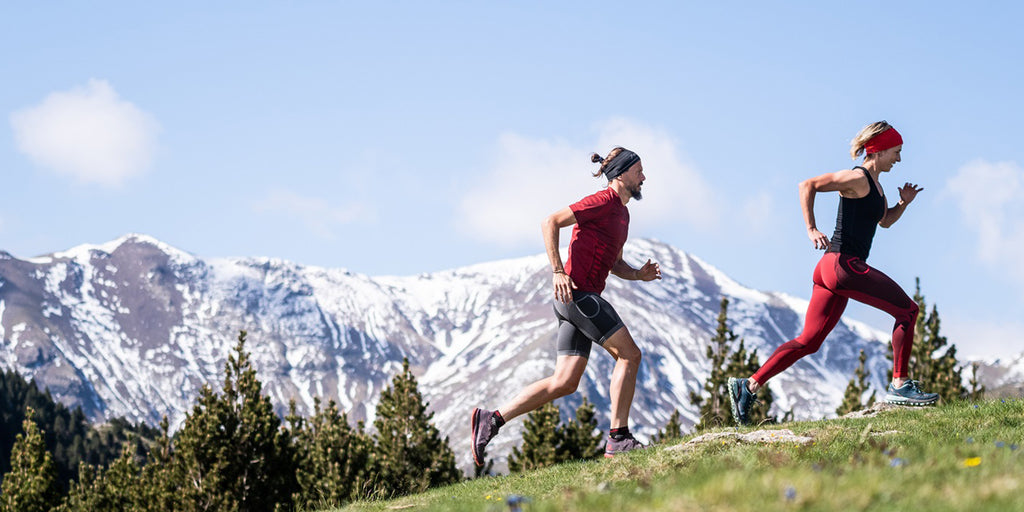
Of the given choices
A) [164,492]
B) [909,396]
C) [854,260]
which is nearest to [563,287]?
[854,260]

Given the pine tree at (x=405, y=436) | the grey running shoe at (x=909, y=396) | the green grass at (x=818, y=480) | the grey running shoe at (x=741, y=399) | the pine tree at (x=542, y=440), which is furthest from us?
the pine tree at (x=542, y=440)

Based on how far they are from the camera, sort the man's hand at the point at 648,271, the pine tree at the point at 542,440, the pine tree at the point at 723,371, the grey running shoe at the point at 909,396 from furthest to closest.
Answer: the pine tree at the point at 542,440, the pine tree at the point at 723,371, the grey running shoe at the point at 909,396, the man's hand at the point at 648,271

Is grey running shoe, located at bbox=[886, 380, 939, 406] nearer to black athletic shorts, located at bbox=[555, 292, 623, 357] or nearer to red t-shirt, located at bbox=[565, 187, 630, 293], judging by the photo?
black athletic shorts, located at bbox=[555, 292, 623, 357]

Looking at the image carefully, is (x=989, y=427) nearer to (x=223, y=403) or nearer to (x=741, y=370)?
(x=223, y=403)

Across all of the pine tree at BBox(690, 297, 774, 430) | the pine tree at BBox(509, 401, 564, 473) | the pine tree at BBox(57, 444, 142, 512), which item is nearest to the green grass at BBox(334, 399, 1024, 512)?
the pine tree at BBox(690, 297, 774, 430)

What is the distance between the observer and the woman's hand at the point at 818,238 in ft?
33.3

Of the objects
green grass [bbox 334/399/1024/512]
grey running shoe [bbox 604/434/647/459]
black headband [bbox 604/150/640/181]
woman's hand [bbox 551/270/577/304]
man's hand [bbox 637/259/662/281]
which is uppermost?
black headband [bbox 604/150/640/181]

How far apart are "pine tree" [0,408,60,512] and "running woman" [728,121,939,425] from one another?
3424 centimetres

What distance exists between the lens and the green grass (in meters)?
4.34

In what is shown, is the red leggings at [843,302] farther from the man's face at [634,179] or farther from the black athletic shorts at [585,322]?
the man's face at [634,179]

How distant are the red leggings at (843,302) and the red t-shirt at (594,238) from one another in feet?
7.10

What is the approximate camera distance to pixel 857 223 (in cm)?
1085

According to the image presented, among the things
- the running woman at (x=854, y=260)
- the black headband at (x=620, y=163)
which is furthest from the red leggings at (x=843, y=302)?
the black headband at (x=620, y=163)

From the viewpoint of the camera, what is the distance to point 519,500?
5.27m
